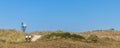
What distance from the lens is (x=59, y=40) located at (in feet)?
120

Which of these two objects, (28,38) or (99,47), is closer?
(99,47)

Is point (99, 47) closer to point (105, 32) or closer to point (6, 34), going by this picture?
point (6, 34)

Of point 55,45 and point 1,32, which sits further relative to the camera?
point 1,32

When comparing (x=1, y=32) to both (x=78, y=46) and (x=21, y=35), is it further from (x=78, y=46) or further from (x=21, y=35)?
(x=78, y=46)

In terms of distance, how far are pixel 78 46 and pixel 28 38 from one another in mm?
18803

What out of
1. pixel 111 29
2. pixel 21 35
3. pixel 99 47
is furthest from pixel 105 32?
pixel 99 47

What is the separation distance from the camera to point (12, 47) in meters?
29.3

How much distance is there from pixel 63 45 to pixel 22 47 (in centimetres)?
421

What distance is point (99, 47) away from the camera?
32875 millimetres

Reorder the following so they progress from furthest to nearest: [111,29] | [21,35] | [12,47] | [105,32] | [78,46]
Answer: [111,29] → [105,32] → [21,35] → [78,46] → [12,47]

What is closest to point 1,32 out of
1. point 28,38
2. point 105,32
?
point 28,38

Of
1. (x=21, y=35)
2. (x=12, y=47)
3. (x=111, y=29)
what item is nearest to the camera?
(x=12, y=47)

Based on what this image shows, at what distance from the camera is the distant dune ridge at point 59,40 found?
3167cm

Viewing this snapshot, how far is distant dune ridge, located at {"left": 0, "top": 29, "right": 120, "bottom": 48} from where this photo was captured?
31669 millimetres
